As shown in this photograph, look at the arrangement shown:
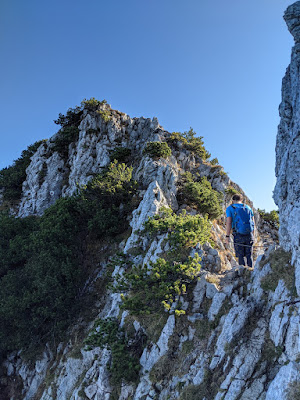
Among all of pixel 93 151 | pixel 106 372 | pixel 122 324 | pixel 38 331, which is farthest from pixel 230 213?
pixel 93 151

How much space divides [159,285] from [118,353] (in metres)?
3.04

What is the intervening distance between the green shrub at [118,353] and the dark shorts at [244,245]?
6245mm

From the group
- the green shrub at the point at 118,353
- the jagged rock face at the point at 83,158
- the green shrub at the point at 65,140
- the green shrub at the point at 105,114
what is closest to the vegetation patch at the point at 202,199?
the jagged rock face at the point at 83,158

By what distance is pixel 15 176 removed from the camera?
3312 cm

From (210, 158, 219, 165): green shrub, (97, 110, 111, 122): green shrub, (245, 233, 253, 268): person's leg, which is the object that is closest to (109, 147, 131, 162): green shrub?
(97, 110, 111, 122): green shrub

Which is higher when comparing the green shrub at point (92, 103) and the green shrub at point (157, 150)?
the green shrub at point (92, 103)

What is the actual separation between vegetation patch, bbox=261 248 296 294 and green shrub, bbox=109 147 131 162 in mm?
19513

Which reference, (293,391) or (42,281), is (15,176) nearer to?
(42,281)

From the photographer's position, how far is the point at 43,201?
27.5 meters

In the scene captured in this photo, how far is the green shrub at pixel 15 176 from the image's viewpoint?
3173 cm

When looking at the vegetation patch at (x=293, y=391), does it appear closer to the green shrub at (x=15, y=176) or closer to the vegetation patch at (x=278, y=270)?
the vegetation patch at (x=278, y=270)

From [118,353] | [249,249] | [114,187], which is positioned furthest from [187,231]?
[114,187]

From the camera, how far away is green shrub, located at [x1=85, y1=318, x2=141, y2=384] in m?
8.95

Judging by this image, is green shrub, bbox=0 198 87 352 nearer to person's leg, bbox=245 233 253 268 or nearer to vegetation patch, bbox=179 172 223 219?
vegetation patch, bbox=179 172 223 219
